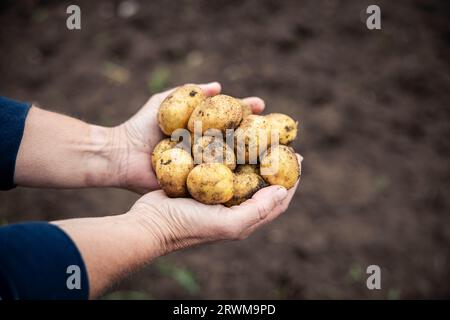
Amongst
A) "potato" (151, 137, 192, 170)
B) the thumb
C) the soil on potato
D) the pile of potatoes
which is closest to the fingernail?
the thumb

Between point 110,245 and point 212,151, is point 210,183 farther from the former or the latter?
point 110,245

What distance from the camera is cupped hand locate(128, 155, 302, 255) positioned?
2.15 meters

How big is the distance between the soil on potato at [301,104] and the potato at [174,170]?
41.7 inches

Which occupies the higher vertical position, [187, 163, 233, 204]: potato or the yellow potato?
the yellow potato

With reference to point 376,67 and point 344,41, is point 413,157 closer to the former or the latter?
point 376,67

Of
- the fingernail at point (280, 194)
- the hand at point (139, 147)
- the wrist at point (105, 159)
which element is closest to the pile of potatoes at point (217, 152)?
the fingernail at point (280, 194)

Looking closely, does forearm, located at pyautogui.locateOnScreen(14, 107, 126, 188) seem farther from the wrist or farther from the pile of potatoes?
the pile of potatoes

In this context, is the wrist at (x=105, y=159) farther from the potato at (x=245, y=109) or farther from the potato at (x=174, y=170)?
the potato at (x=245, y=109)

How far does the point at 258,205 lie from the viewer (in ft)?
7.13

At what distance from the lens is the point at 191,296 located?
344 centimetres

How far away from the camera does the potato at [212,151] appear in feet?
7.52

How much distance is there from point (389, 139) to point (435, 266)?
1434 mm

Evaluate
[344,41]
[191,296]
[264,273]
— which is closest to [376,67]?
[344,41]
